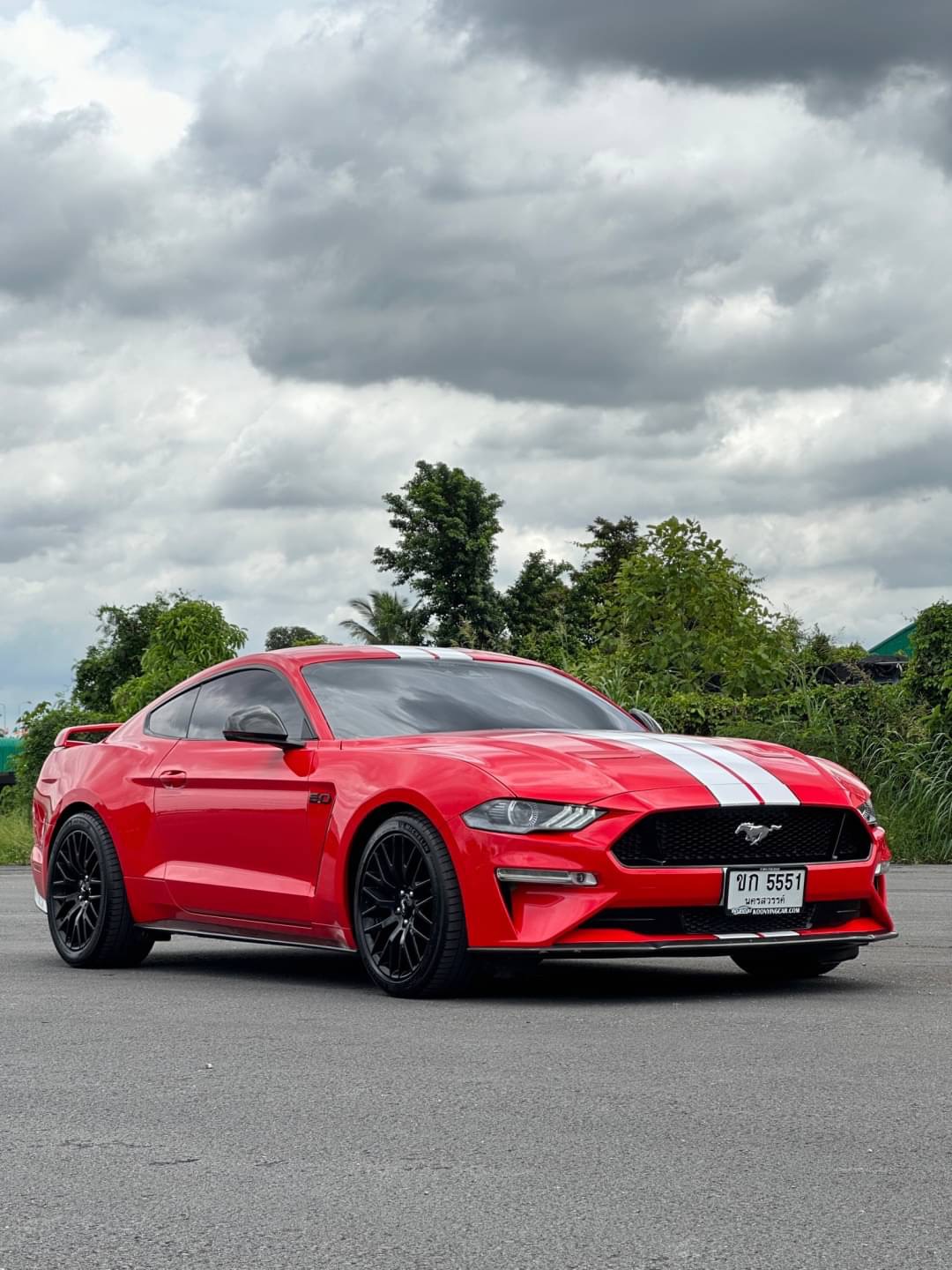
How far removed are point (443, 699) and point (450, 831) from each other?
1339 millimetres

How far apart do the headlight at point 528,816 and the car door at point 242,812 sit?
37.6 inches

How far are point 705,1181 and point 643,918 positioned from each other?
9.41 ft

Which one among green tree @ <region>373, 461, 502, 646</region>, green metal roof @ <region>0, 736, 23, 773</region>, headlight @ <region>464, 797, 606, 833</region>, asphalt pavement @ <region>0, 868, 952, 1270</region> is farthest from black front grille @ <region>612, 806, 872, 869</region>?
green tree @ <region>373, 461, 502, 646</region>

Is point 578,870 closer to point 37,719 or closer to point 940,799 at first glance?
point 940,799

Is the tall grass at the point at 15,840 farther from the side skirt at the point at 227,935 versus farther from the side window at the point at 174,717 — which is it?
the side skirt at the point at 227,935

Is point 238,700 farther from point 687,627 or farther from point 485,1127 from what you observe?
point 687,627

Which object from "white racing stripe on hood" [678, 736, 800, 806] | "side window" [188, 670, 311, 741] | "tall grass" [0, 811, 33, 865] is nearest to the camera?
"white racing stripe on hood" [678, 736, 800, 806]

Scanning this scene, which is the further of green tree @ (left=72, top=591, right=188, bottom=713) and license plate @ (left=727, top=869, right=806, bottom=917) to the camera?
green tree @ (left=72, top=591, right=188, bottom=713)

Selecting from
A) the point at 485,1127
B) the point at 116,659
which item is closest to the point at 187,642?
the point at 116,659

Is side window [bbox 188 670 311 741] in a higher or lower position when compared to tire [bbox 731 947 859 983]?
higher

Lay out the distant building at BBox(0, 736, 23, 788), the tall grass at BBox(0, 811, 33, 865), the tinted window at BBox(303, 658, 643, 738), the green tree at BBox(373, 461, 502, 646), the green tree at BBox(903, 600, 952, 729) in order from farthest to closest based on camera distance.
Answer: the green tree at BBox(373, 461, 502, 646), the distant building at BBox(0, 736, 23, 788), the tall grass at BBox(0, 811, 33, 865), the green tree at BBox(903, 600, 952, 729), the tinted window at BBox(303, 658, 643, 738)

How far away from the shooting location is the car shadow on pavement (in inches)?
310

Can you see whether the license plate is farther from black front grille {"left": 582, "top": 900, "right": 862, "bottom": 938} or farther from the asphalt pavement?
the asphalt pavement

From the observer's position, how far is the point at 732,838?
24.4 ft
